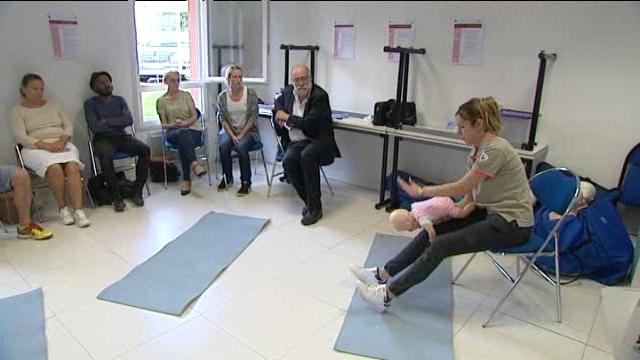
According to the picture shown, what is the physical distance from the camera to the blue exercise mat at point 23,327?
201 centimetres

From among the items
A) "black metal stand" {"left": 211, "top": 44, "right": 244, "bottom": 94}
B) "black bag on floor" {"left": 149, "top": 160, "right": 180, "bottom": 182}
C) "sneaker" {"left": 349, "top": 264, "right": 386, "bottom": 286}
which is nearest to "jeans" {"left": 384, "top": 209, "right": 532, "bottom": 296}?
"sneaker" {"left": 349, "top": 264, "right": 386, "bottom": 286}

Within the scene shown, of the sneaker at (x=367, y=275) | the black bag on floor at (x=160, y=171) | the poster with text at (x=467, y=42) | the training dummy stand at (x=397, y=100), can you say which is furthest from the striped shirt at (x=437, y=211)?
the black bag on floor at (x=160, y=171)

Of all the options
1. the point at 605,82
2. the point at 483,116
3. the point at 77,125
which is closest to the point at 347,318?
the point at 483,116

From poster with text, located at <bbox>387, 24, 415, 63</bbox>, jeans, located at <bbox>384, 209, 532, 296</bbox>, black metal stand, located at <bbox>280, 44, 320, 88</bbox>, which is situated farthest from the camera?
black metal stand, located at <bbox>280, 44, 320, 88</bbox>

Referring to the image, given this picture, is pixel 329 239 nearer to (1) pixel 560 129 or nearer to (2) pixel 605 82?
(1) pixel 560 129

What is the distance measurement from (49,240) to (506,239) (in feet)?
9.27

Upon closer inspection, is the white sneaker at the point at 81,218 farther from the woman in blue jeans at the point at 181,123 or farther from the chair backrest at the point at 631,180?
the chair backrest at the point at 631,180

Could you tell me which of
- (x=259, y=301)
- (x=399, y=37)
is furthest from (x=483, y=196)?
(x=399, y=37)

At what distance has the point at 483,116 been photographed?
216 centimetres

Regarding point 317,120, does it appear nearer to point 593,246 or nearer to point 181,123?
point 181,123

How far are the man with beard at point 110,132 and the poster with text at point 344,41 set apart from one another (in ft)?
6.31

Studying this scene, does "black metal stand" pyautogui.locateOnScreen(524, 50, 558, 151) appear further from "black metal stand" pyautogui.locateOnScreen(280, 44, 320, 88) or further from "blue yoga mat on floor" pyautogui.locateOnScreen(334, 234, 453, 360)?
"black metal stand" pyautogui.locateOnScreen(280, 44, 320, 88)

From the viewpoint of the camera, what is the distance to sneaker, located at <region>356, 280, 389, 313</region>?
2.37 meters

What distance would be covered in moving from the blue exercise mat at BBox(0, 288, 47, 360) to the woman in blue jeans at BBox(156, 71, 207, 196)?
1799 mm
